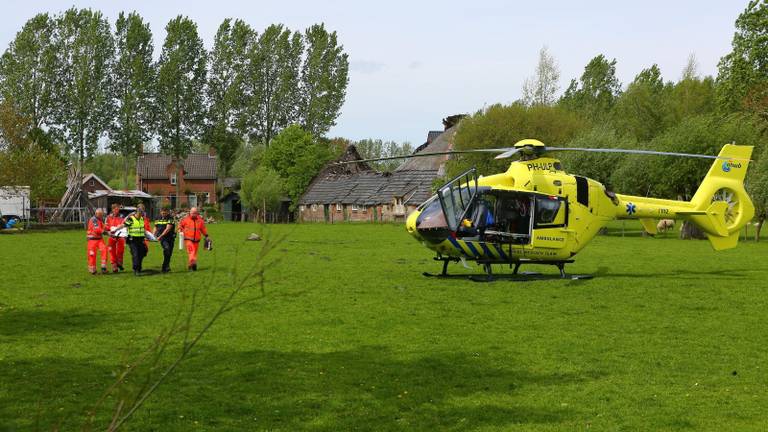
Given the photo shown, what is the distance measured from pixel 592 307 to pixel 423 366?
22.6 feet

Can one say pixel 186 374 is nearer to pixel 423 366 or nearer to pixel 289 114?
pixel 423 366

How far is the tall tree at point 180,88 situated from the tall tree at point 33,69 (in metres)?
10.9

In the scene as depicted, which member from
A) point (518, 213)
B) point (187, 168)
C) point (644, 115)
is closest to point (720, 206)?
point (518, 213)

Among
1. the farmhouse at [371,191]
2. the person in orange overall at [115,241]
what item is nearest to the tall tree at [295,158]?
the farmhouse at [371,191]

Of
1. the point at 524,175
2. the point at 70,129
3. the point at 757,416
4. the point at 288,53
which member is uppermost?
the point at 288,53

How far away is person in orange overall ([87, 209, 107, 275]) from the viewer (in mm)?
Answer: 22188

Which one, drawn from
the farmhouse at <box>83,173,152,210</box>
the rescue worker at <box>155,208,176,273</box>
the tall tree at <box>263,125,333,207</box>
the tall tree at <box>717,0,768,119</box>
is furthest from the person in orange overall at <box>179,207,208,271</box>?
the tall tree at <box>263,125,333,207</box>

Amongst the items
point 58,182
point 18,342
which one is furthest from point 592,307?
point 58,182

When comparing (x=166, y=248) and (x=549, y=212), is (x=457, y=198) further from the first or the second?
(x=166, y=248)

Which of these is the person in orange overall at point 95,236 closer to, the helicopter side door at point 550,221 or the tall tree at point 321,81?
the helicopter side door at point 550,221

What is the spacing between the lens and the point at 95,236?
73.2ft

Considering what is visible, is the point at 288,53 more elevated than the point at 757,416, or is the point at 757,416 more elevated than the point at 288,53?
the point at 288,53

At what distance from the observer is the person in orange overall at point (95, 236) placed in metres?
22.2

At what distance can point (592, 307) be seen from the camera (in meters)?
16.5
